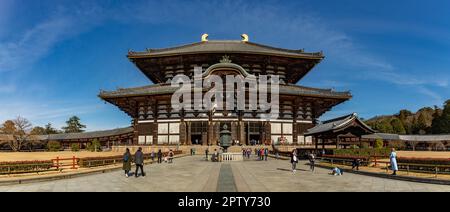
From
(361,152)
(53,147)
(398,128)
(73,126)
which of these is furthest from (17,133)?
(398,128)

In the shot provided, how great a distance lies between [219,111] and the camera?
170ft

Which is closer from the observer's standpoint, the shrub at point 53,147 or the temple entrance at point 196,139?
the temple entrance at point 196,139

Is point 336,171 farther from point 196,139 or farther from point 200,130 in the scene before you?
point 196,139

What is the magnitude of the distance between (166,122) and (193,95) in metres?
6.65

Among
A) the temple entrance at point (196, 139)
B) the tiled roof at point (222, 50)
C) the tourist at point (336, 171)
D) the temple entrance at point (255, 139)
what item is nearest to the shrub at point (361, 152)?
the tourist at point (336, 171)

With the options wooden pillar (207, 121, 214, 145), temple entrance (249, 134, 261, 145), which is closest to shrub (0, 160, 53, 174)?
wooden pillar (207, 121, 214, 145)

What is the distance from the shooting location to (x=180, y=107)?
52.5 m

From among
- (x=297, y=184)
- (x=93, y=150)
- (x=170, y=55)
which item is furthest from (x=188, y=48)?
(x=297, y=184)

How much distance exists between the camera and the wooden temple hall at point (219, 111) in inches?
2042

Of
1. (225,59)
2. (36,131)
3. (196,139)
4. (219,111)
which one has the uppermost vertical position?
(225,59)

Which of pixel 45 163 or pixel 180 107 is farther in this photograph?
pixel 180 107

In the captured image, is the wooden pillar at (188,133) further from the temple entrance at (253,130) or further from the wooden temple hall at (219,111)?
the temple entrance at (253,130)
